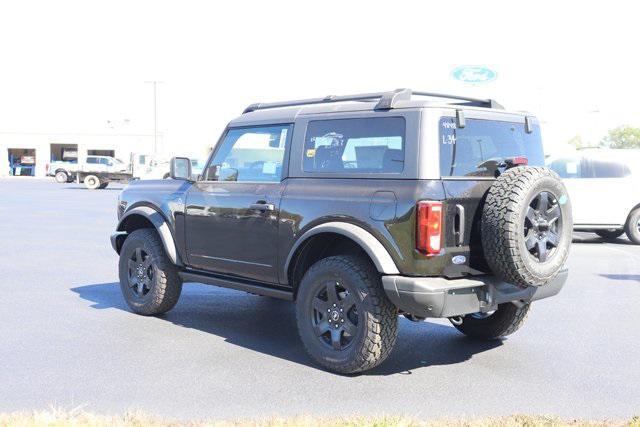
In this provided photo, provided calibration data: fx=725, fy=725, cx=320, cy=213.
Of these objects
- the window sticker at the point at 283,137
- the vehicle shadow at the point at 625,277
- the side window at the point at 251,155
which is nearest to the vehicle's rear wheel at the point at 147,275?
the side window at the point at 251,155

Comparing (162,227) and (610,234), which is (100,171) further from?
(162,227)

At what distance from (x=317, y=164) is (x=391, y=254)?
1.08 meters

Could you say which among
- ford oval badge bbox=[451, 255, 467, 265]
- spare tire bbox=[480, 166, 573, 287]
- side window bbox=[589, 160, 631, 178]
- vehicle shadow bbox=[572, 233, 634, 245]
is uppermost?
side window bbox=[589, 160, 631, 178]

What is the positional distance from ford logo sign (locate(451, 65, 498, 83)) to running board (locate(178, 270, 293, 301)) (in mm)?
23568

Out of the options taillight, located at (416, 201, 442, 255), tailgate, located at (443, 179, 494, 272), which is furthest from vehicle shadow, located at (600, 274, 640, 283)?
taillight, located at (416, 201, 442, 255)

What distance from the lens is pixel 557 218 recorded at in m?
5.38

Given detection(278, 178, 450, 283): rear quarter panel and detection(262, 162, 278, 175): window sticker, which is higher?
detection(262, 162, 278, 175): window sticker

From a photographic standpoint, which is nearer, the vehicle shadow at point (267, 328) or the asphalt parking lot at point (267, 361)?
the asphalt parking lot at point (267, 361)

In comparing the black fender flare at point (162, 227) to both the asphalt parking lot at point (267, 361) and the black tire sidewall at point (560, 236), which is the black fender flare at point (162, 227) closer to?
the asphalt parking lot at point (267, 361)

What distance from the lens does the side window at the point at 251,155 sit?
240 inches

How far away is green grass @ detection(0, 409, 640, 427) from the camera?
4.05 m

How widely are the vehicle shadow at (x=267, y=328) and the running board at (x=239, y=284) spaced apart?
47cm

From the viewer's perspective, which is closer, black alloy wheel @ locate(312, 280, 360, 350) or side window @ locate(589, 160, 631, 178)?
black alloy wheel @ locate(312, 280, 360, 350)

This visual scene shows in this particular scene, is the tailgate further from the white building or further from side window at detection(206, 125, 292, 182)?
the white building
